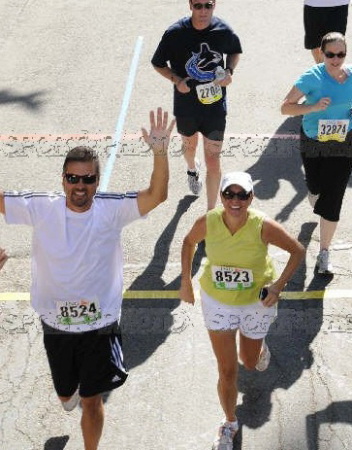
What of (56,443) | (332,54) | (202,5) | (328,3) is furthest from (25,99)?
(56,443)

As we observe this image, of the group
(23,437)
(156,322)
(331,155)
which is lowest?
(23,437)

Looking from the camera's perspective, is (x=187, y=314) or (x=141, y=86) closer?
(x=187, y=314)

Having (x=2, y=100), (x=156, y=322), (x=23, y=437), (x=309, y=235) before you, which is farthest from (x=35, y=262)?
(x=2, y=100)

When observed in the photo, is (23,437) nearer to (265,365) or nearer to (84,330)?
(84,330)

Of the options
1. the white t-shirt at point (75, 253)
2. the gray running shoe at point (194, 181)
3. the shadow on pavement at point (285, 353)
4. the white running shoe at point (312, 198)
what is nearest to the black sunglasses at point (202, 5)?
the gray running shoe at point (194, 181)

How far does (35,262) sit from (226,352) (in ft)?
4.12

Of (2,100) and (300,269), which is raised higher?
(2,100)

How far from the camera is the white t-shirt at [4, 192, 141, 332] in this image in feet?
14.5

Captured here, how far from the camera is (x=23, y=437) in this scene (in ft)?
16.5

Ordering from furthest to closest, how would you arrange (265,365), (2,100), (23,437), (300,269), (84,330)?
(2,100) < (300,269) < (265,365) < (23,437) < (84,330)

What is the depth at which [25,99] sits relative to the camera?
31.9ft

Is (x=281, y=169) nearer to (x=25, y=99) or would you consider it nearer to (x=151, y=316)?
(x=151, y=316)

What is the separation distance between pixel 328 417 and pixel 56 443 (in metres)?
1.71

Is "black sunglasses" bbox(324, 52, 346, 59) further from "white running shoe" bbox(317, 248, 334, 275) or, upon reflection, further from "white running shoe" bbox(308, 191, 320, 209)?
"white running shoe" bbox(317, 248, 334, 275)
